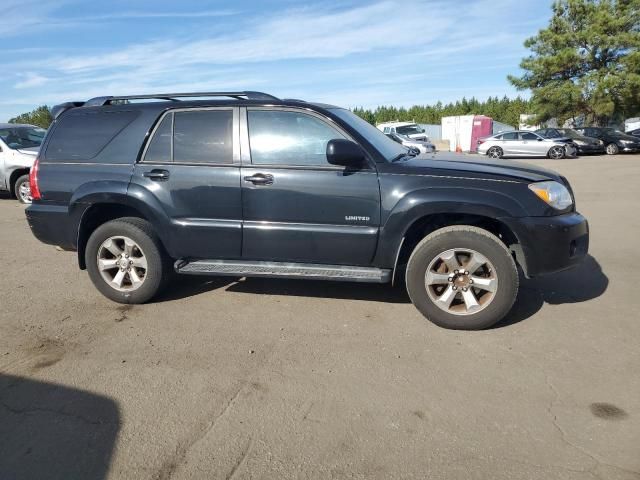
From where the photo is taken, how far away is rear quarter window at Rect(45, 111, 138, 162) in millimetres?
4602

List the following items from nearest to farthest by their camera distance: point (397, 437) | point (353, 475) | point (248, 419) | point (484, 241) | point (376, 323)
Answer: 1. point (353, 475)
2. point (397, 437)
3. point (248, 419)
4. point (484, 241)
5. point (376, 323)

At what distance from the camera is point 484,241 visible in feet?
12.7

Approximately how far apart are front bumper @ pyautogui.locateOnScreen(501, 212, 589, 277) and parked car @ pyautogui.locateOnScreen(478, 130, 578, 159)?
1976 centimetres

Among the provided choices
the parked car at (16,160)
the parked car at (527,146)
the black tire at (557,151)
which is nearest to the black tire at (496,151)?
the parked car at (527,146)

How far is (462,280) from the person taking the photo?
396 cm

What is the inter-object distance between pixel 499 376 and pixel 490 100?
59.3 meters

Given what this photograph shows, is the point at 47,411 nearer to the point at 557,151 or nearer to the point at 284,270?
the point at 284,270

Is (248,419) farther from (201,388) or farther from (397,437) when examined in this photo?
(397,437)

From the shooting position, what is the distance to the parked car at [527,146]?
73.6 ft

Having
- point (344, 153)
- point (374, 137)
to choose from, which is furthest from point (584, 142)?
point (344, 153)

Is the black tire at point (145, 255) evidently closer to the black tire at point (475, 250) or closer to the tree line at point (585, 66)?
the black tire at point (475, 250)

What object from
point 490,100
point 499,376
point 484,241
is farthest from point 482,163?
point 490,100

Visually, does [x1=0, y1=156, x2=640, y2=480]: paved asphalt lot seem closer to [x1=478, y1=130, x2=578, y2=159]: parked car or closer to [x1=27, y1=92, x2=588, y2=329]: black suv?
[x1=27, y1=92, x2=588, y2=329]: black suv

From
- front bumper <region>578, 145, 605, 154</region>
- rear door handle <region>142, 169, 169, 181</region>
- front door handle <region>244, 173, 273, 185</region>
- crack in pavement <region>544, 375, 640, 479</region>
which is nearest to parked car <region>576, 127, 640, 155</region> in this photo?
front bumper <region>578, 145, 605, 154</region>
